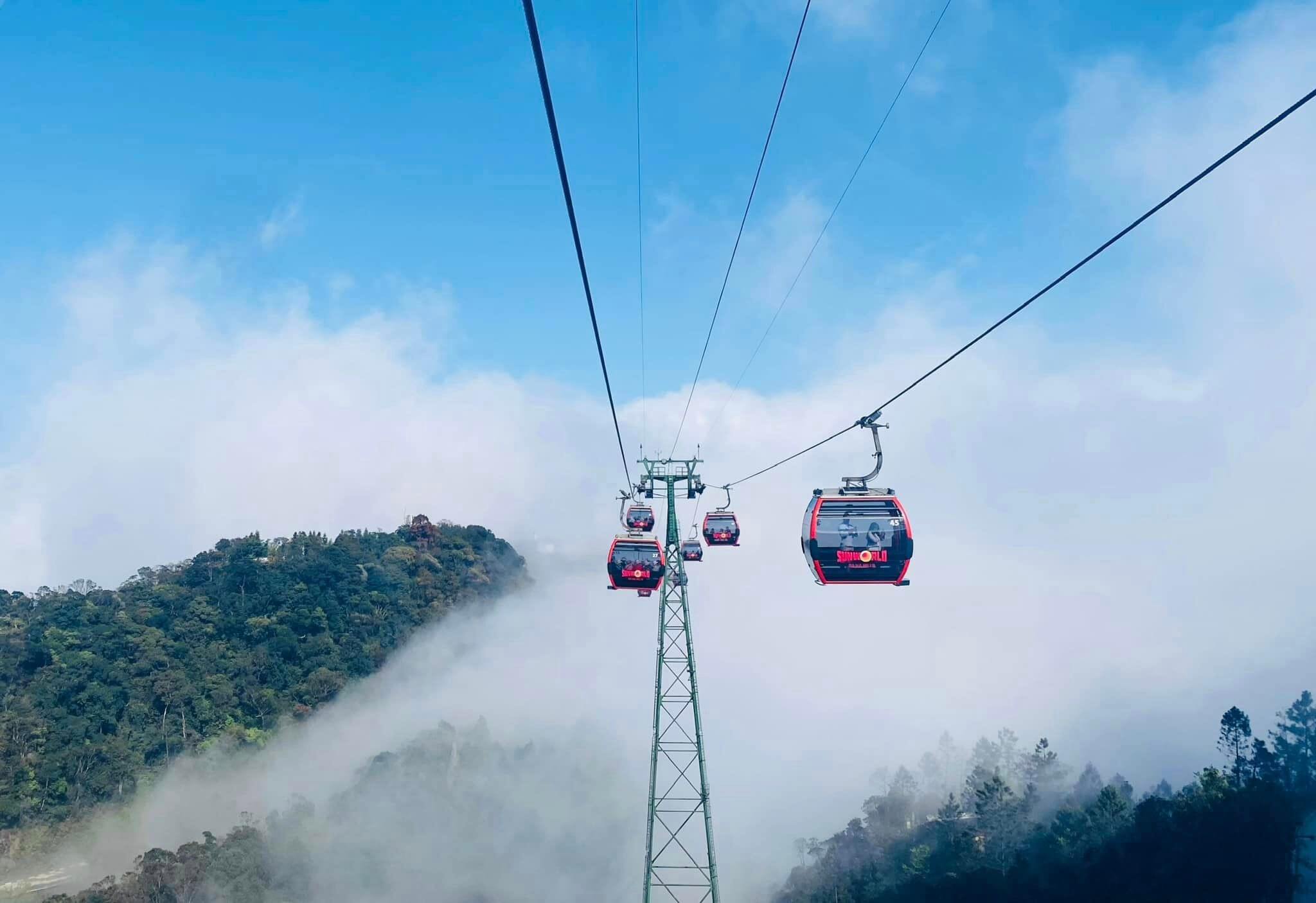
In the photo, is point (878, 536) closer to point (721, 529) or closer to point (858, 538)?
point (858, 538)

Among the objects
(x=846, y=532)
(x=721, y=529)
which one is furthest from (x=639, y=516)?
(x=846, y=532)

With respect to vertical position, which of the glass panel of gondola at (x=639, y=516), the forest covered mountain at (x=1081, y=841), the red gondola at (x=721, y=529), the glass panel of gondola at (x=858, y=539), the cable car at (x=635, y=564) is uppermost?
the glass panel of gondola at (x=639, y=516)

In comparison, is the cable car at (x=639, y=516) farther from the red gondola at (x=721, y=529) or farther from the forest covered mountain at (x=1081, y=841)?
the forest covered mountain at (x=1081, y=841)

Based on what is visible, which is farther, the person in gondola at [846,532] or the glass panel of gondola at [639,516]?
the glass panel of gondola at [639,516]

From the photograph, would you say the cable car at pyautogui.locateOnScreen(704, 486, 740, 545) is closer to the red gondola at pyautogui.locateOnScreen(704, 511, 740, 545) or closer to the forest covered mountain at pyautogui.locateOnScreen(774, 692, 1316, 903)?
the red gondola at pyautogui.locateOnScreen(704, 511, 740, 545)

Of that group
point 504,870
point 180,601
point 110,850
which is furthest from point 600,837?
point 180,601

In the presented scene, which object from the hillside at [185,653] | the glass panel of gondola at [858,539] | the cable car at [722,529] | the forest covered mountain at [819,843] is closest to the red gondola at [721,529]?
the cable car at [722,529]
